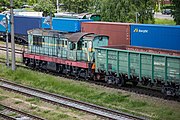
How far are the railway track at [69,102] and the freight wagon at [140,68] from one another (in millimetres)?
3999

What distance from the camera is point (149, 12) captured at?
44.4 m

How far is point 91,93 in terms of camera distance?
22.0 m

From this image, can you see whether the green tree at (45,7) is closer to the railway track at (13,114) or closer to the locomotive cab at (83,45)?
the locomotive cab at (83,45)

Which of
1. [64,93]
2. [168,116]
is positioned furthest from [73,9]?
[168,116]

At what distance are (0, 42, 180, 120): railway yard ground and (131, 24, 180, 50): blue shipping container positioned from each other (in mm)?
7815

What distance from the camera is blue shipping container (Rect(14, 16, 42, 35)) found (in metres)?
43.5

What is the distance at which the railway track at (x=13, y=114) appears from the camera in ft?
57.3

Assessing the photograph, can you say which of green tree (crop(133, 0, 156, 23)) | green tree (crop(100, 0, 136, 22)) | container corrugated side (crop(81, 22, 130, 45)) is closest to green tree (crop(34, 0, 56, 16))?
green tree (crop(100, 0, 136, 22))

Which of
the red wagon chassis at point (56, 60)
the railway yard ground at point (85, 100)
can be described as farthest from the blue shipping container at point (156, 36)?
→ the railway yard ground at point (85, 100)

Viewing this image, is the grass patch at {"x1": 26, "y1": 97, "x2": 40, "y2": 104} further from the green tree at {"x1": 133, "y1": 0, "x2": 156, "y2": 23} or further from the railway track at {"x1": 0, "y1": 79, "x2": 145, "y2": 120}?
the green tree at {"x1": 133, "y1": 0, "x2": 156, "y2": 23}

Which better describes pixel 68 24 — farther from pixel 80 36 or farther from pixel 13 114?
pixel 13 114

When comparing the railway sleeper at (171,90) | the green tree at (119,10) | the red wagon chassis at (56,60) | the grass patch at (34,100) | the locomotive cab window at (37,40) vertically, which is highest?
the green tree at (119,10)

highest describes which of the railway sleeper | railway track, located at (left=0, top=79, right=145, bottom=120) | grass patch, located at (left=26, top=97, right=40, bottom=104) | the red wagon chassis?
the red wagon chassis

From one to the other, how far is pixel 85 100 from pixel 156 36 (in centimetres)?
1141
